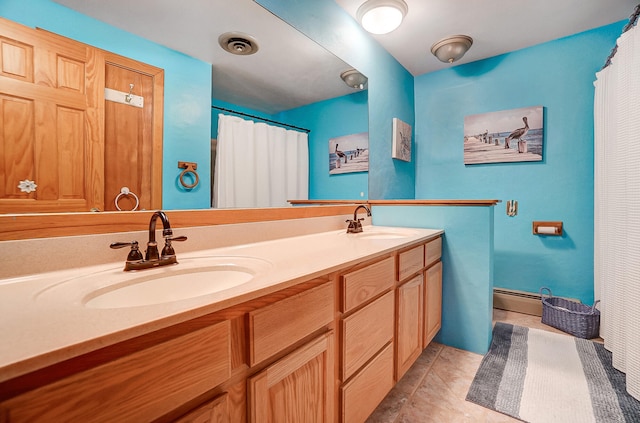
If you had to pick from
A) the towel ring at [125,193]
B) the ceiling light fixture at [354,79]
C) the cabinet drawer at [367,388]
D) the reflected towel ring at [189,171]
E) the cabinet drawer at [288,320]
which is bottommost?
the cabinet drawer at [367,388]

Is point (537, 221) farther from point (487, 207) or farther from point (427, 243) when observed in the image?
point (427, 243)

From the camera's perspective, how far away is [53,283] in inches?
26.8

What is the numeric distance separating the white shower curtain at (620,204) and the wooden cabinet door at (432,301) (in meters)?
0.89

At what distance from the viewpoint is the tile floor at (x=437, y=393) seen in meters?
1.29

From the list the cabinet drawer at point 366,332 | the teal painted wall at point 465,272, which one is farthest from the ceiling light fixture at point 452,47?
the cabinet drawer at point 366,332

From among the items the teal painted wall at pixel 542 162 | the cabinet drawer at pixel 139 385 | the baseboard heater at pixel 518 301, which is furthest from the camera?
the baseboard heater at pixel 518 301

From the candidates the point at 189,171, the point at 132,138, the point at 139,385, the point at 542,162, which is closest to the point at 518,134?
the point at 542,162

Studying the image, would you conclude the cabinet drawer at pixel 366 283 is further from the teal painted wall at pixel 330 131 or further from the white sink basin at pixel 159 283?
the teal painted wall at pixel 330 131

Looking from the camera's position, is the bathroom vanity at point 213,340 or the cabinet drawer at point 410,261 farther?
the cabinet drawer at point 410,261

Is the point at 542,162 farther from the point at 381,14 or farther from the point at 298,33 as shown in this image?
the point at 298,33

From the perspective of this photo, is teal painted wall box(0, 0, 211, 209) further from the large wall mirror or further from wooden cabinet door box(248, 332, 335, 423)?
wooden cabinet door box(248, 332, 335, 423)

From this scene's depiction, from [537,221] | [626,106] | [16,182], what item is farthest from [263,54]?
[537,221]

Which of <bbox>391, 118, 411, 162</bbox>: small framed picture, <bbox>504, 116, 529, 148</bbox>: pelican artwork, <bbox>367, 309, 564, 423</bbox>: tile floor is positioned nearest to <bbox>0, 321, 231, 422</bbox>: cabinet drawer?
<bbox>367, 309, 564, 423</bbox>: tile floor

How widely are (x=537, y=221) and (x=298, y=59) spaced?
7.92ft
